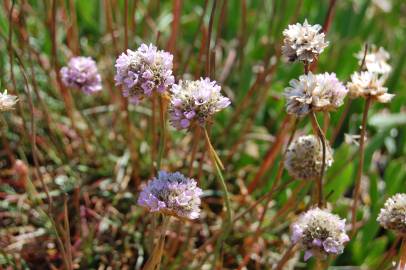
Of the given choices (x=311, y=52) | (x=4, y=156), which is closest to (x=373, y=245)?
(x=311, y=52)

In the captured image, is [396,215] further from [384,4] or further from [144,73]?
[384,4]

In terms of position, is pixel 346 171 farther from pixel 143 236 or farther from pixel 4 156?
pixel 4 156

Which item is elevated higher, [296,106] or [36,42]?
[36,42]

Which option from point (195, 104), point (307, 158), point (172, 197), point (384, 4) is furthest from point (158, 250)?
point (384, 4)

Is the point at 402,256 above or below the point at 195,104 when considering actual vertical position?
below

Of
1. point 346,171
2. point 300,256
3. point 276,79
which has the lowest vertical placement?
point 300,256

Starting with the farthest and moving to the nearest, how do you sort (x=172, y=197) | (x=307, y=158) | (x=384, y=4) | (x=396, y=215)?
(x=384, y=4) < (x=307, y=158) < (x=396, y=215) < (x=172, y=197)

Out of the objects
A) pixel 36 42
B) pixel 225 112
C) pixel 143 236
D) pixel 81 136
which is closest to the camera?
pixel 143 236

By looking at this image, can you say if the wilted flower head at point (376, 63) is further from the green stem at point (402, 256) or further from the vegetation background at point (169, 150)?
the green stem at point (402, 256)

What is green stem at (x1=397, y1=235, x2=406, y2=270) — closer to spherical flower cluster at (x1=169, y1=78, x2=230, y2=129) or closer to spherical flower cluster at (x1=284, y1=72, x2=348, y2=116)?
spherical flower cluster at (x1=284, y1=72, x2=348, y2=116)
